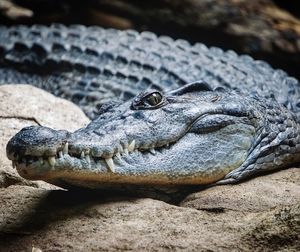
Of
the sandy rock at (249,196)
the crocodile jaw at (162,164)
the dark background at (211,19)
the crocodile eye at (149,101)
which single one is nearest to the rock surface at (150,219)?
the sandy rock at (249,196)

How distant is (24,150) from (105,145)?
0.45m

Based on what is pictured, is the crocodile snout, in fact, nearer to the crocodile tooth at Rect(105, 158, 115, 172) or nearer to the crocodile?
the crocodile

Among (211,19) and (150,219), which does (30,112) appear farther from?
(211,19)

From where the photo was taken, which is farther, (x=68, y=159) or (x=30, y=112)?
(x=30, y=112)

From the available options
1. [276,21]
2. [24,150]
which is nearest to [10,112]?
[24,150]

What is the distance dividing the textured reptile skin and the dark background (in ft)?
1.41

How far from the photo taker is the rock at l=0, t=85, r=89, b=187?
3.98 m

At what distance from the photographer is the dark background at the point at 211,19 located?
6.14m

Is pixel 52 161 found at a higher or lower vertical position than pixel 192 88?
lower

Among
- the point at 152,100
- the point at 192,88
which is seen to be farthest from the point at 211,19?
the point at 152,100

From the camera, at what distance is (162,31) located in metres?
6.76

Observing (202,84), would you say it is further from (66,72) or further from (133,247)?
(66,72)

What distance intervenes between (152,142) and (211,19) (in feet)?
11.4

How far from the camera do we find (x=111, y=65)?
596 centimetres
